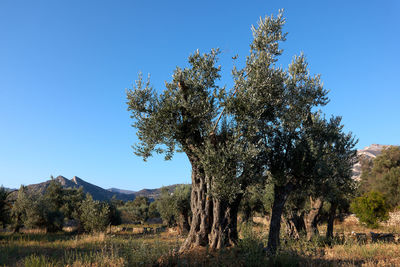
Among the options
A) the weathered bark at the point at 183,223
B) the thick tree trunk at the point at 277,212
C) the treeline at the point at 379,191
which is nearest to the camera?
the thick tree trunk at the point at 277,212

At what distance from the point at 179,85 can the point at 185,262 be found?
875cm

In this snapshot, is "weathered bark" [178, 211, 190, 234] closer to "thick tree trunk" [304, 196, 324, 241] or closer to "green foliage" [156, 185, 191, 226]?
"green foliage" [156, 185, 191, 226]

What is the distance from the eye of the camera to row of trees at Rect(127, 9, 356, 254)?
522 inches

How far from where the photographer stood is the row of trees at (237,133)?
1325 centimetres

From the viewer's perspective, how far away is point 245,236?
1349cm

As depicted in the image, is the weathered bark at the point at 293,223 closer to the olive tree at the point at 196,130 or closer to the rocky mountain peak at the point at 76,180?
the olive tree at the point at 196,130

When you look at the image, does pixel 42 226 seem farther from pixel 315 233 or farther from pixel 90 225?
pixel 315 233

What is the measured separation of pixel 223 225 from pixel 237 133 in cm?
554

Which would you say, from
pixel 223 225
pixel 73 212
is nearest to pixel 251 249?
pixel 223 225

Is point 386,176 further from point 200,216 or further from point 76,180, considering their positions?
point 76,180

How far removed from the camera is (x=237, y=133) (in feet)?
42.4

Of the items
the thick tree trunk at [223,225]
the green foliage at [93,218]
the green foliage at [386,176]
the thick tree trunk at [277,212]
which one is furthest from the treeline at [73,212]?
the green foliage at [386,176]

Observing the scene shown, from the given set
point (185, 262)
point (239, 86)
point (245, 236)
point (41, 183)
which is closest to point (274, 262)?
point (245, 236)

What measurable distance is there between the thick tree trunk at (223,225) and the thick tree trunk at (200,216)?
471mm
